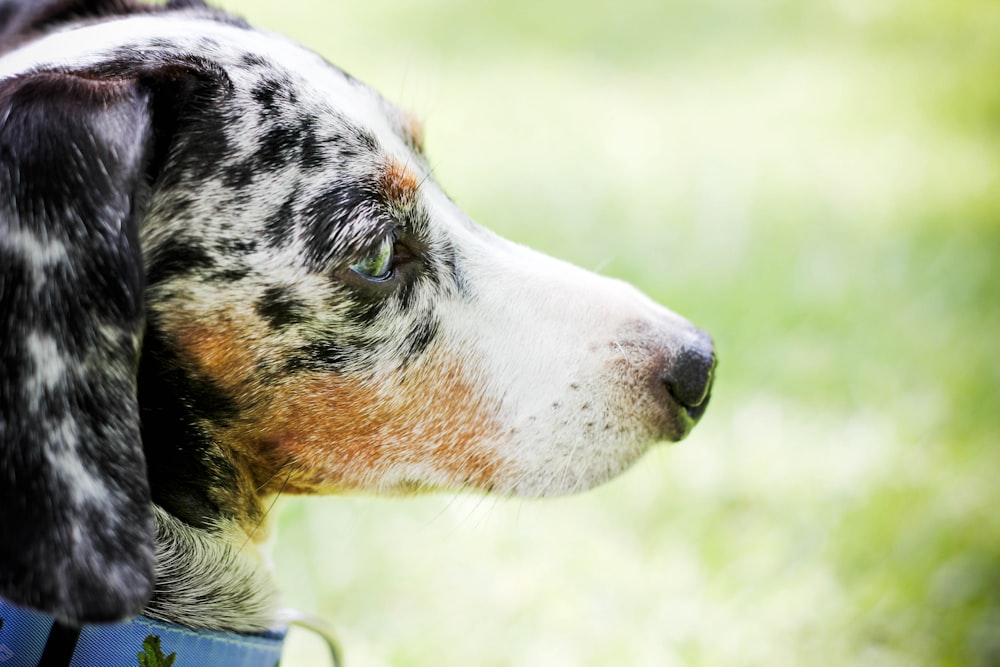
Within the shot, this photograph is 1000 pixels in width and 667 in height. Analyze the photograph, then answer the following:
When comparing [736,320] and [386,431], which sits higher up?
[386,431]

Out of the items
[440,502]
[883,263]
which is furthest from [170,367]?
[883,263]

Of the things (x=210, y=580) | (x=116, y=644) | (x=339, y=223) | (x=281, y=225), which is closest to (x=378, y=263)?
(x=339, y=223)

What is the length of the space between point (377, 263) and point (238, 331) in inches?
13.9

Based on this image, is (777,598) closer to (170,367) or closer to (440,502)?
(440,502)

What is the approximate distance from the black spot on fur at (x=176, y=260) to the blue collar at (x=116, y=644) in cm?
73

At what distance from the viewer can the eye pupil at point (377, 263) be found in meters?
2.18

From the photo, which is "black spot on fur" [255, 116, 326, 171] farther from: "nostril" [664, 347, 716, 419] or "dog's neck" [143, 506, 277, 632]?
"nostril" [664, 347, 716, 419]

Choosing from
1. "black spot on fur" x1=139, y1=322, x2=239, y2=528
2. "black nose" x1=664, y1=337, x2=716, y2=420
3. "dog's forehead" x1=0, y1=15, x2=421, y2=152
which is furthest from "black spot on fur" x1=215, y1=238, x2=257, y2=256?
"black nose" x1=664, y1=337, x2=716, y2=420

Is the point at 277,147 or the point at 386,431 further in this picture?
the point at 386,431

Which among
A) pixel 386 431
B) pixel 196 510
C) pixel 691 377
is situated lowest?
pixel 196 510

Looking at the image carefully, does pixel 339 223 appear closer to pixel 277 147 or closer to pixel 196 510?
pixel 277 147

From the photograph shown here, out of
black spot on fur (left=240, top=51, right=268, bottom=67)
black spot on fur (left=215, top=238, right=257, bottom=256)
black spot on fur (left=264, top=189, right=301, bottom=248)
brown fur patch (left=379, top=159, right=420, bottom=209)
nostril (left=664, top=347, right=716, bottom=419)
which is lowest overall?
nostril (left=664, top=347, right=716, bottom=419)

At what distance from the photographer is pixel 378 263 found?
2.21 m

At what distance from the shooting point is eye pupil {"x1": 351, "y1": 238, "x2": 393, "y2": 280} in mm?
2182
